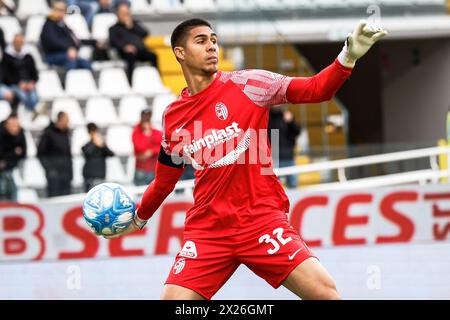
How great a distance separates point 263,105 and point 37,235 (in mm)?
6969

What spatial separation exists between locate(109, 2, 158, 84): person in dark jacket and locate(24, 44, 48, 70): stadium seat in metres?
1.16

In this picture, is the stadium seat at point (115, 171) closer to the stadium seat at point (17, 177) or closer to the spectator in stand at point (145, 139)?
the spectator in stand at point (145, 139)

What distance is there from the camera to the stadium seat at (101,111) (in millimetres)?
16516

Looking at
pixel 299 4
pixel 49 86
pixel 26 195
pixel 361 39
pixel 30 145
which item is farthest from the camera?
pixel 299 4

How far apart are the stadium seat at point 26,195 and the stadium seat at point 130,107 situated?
11.7ft

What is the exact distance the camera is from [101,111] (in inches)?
656

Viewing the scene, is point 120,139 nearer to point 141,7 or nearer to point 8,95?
point 8,95

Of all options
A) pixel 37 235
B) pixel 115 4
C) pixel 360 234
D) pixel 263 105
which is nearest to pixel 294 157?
pixel 360 234

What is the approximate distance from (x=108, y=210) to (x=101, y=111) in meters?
9.99

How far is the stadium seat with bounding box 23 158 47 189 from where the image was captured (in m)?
13.2

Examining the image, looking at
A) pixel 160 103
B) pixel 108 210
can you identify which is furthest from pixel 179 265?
pixel 160 103

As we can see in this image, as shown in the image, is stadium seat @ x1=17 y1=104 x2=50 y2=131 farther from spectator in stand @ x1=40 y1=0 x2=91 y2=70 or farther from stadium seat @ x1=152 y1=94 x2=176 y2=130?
stadium seat @ x1=152 y1=94 x2=176 y2=130

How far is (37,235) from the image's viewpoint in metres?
12.9

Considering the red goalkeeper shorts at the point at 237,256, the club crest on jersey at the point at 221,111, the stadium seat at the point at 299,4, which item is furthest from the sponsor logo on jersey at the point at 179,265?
the stadium seat at the point at 299,4
